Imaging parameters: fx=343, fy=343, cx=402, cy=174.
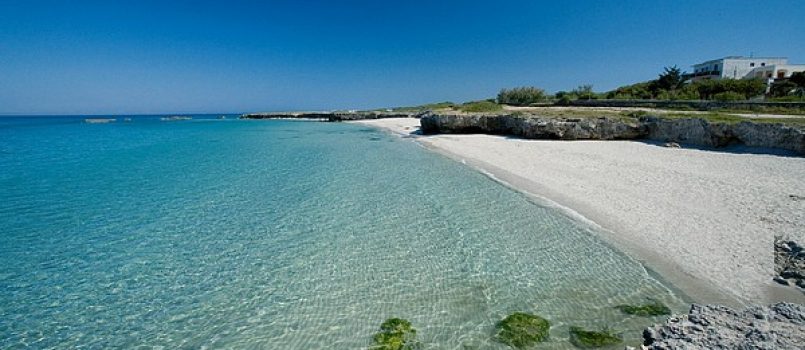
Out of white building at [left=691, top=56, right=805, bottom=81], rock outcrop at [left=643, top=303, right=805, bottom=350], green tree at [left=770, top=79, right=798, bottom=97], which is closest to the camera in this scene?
rock outcrop at [left=643, top=303, right=805, bottom=350]

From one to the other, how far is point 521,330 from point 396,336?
6.75 feet

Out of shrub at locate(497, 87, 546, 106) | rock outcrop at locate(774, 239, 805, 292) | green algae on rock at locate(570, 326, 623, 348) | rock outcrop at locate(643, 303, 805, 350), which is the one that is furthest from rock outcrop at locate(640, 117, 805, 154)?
shrub at locate(497, 87, 546, 106)

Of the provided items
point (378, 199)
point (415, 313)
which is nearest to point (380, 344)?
point (415, 313)

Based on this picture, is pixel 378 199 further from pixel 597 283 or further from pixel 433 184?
pixel 597 283

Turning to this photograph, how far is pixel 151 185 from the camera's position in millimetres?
16094

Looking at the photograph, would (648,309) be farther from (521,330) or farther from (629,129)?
(629,129)

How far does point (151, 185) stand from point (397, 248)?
45.2 feet

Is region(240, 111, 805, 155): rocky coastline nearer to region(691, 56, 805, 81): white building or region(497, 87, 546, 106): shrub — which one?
region(497, 87, 546, 106): shrub

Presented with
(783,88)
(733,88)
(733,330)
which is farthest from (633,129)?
(783,88)

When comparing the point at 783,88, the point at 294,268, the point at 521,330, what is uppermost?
the point at 783,88

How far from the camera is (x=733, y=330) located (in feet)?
13.4

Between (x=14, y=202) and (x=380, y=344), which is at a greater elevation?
(x=14, y=202)

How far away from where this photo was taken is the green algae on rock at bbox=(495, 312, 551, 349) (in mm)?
5395

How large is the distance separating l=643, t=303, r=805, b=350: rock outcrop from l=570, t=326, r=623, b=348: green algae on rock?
0.78 meters
